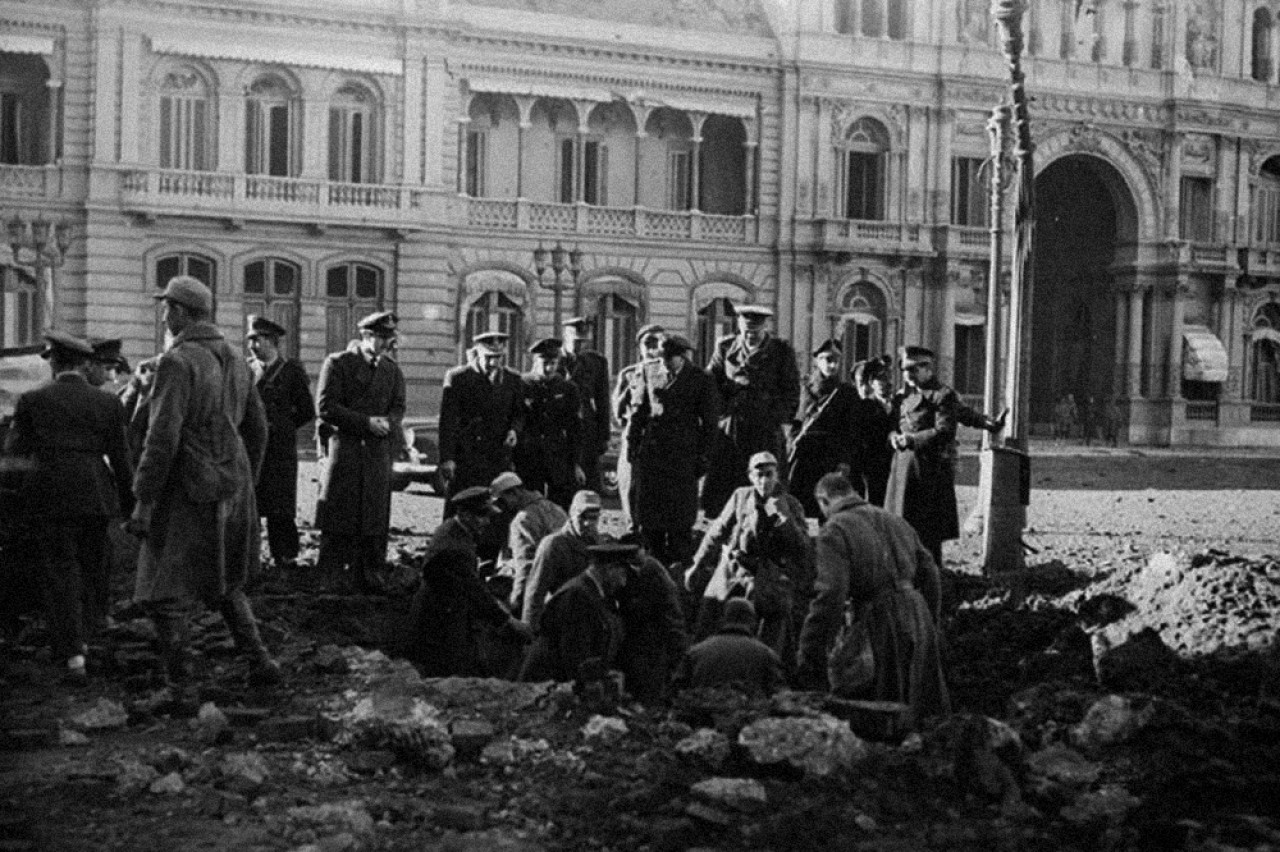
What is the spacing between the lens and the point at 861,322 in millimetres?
36312

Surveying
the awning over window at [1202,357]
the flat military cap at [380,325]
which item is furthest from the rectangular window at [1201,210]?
the flat military cap at [380,325]

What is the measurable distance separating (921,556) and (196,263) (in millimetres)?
25144

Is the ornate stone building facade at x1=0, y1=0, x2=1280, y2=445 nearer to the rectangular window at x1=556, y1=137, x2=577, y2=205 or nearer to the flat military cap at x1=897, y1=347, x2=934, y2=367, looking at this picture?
the rectangular window at x1=556, y1=137, x2=577, y2=205

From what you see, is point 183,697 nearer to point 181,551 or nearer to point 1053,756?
point 181,551

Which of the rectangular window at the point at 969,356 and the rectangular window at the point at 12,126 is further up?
the rectangular window at the point at 12,126

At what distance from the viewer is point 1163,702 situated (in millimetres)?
7035

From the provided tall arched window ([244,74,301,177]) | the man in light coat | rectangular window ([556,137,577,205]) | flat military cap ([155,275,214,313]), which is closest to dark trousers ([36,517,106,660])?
the man in light coat

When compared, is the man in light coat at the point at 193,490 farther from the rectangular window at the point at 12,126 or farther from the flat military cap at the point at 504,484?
the rectangular window at the point at 12,126

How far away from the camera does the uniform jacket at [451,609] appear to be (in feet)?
28.8

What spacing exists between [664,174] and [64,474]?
27.8 m

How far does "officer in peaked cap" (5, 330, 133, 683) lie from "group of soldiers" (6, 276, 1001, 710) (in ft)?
0.04

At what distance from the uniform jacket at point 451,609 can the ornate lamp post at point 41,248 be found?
77.3 ft

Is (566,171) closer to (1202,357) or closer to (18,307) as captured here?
(18,307)

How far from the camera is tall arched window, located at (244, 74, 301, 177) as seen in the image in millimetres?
31266
